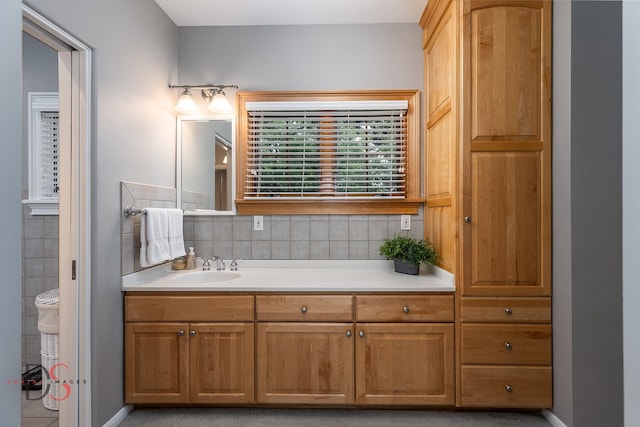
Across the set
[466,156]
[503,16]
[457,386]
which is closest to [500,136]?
[466,156]

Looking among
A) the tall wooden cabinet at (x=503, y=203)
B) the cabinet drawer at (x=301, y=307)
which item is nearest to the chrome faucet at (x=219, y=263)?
the cabinet drawer at (x=301, y=307)

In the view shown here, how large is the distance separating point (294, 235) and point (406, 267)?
87 centimetres

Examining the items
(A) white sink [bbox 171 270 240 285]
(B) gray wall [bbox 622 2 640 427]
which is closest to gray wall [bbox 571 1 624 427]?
(B) gray wall [bbox 622 2 640 427]

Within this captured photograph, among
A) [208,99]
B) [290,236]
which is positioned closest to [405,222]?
[290,236]

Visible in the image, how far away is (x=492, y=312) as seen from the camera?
6.50 feet

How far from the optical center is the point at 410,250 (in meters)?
2.37

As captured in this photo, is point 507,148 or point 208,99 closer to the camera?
point 507,148

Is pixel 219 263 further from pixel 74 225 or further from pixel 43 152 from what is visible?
pixel 43 152

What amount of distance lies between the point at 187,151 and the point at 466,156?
2041 millimetres

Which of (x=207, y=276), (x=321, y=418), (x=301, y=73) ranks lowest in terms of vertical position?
(x=321, y=418)

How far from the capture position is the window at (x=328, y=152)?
262cm

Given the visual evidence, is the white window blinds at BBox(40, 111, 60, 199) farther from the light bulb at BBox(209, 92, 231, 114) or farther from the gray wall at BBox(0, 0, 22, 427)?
the gray wall at BBox(0, 0, 22, 427)

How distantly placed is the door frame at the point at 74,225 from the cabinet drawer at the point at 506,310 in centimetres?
208

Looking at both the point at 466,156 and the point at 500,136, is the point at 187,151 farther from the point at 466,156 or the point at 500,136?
the point at 500,136
